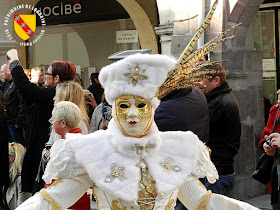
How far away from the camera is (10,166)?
8.21 metres

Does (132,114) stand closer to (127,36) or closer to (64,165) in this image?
(64,165)

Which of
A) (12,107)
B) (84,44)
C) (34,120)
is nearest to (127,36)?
(84,44)

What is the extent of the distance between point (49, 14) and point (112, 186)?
→ 432 inches

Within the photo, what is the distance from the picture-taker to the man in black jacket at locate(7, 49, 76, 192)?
698cm

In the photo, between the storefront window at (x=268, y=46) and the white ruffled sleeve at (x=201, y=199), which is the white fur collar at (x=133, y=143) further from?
the storefront window at (x=268, y=46)

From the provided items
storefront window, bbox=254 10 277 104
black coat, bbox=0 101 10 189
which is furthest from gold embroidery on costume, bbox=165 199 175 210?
storefront window, bbox=254 10 277 104

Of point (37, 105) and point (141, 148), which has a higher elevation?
point (37, 105)

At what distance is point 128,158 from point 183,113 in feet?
4.05

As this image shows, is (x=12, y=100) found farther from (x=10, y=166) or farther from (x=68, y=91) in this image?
(x=68, y=91)

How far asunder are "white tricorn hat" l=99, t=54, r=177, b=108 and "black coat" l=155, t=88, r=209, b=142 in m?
1.07

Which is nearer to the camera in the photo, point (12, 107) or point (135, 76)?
point (135, 76)

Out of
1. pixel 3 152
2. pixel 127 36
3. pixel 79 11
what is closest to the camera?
pixel 3 152

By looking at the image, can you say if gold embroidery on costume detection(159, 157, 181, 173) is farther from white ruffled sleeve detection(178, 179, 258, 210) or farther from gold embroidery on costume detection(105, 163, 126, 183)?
gold embroidery on costume detection(105, 163, 126, 183)

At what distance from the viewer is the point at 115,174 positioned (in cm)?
418
